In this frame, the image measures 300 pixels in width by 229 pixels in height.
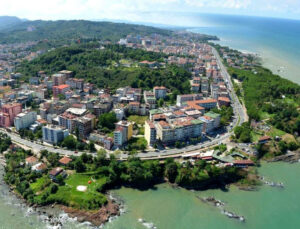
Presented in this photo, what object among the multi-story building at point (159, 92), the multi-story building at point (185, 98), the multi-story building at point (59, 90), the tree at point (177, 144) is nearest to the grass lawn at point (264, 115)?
the multi-story building at point (185, 98)

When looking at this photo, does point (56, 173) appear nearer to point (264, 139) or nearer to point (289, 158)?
point (264, 139)

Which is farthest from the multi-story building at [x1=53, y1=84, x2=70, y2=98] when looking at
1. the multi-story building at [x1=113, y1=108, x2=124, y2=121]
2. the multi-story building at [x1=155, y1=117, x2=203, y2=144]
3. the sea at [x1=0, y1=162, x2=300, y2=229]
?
the sea at [x1=0, y1=162, x2=300, y2=229]

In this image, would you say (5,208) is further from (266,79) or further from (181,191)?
(266,79)

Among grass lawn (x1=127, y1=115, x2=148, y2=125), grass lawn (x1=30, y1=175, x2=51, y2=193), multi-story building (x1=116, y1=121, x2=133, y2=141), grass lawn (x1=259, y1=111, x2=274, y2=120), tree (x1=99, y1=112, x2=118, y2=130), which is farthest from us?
grass lawn (x1=259, y1=111, x2=274, y2=120)

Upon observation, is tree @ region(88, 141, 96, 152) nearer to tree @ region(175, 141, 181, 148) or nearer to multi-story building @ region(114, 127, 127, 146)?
multi-story building @ region(114, 127, 127, 146)

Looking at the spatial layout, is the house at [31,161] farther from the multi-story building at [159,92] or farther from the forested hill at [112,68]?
the forested hill at [112,68]

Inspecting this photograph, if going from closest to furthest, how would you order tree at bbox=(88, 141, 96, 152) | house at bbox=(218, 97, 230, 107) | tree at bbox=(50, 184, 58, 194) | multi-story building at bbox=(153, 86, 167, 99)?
tree at bbox=(50, 184, 58, 194) < tree at bbox=(88, 141, 96, 152) < house at bbox=(218, 97, 230, 107) < multi-story building at bbox=(153, 86, 167, 99)
